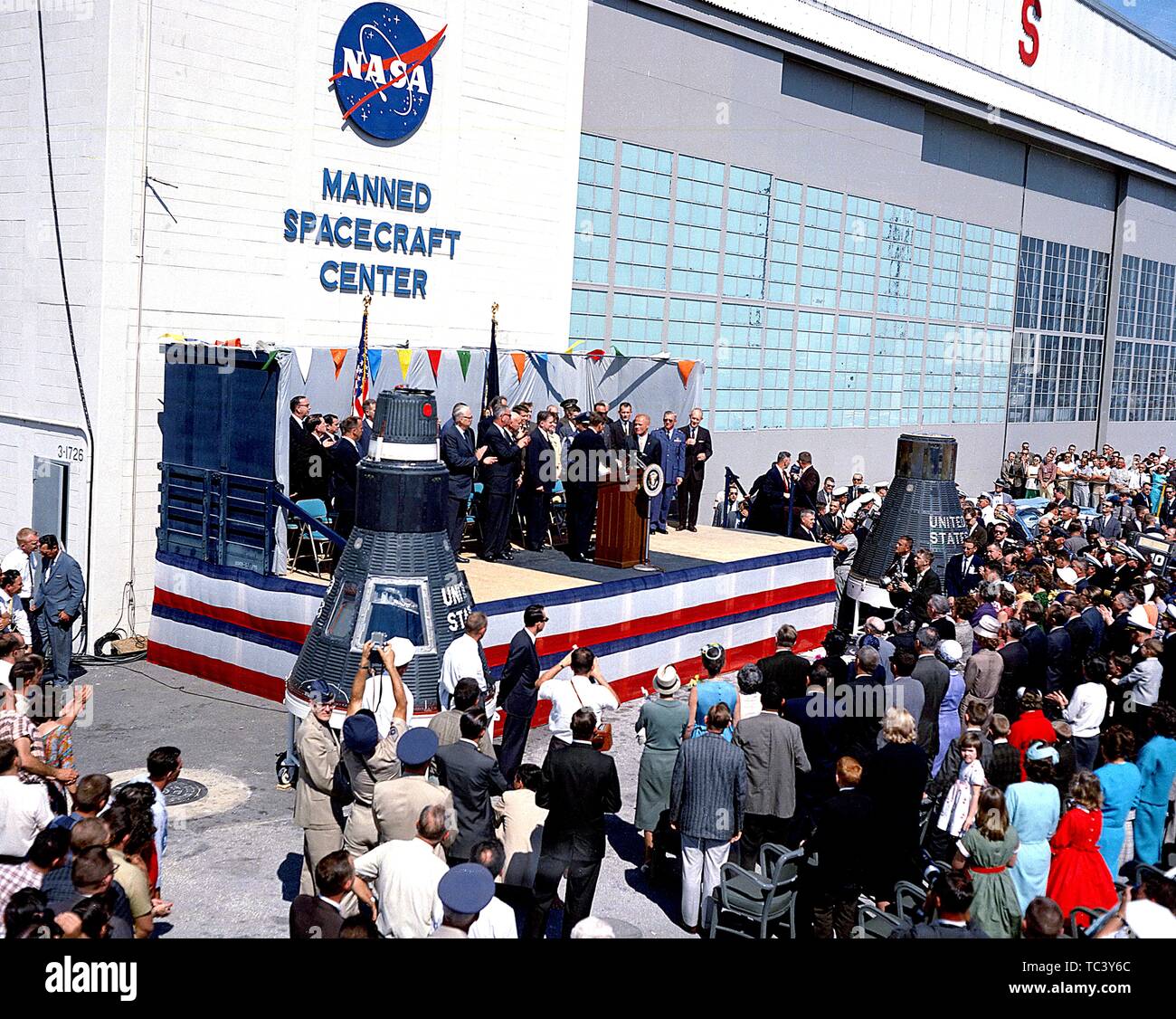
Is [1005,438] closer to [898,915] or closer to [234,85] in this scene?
[234,85]

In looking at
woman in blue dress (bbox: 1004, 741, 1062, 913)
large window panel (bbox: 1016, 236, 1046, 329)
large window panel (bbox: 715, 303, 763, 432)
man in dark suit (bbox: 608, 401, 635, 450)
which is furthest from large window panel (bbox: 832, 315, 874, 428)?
woman in blue dress (bbox: 1004, 741, 1062, 913)

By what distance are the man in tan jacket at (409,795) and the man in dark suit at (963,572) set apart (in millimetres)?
9772

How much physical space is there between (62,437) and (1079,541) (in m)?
13.7

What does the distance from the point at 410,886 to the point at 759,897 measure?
2.72m

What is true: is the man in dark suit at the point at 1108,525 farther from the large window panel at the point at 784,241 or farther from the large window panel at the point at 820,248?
the large window panel at the point at 820,248

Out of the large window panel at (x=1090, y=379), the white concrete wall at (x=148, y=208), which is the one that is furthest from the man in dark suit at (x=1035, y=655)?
the large window panel at (x=1090, y=379)

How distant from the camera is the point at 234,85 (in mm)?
15117

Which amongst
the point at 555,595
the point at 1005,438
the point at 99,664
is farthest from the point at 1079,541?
the point at 1005,438

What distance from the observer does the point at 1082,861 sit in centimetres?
761

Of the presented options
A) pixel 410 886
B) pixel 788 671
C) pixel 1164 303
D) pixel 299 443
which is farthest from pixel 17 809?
pixel 1164 303

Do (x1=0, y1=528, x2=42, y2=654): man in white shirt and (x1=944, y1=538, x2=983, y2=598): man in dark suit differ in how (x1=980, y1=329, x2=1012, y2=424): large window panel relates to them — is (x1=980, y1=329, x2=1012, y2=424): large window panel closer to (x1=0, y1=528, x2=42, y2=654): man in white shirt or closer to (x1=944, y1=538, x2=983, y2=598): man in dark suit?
(x1=944, y1=538, x2=983, y2=598): man in dark suit

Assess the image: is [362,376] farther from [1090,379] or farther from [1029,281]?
[1090,379]

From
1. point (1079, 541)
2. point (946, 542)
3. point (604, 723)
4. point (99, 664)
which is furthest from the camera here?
point (1079, 541)

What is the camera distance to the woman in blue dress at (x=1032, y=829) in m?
7.70
